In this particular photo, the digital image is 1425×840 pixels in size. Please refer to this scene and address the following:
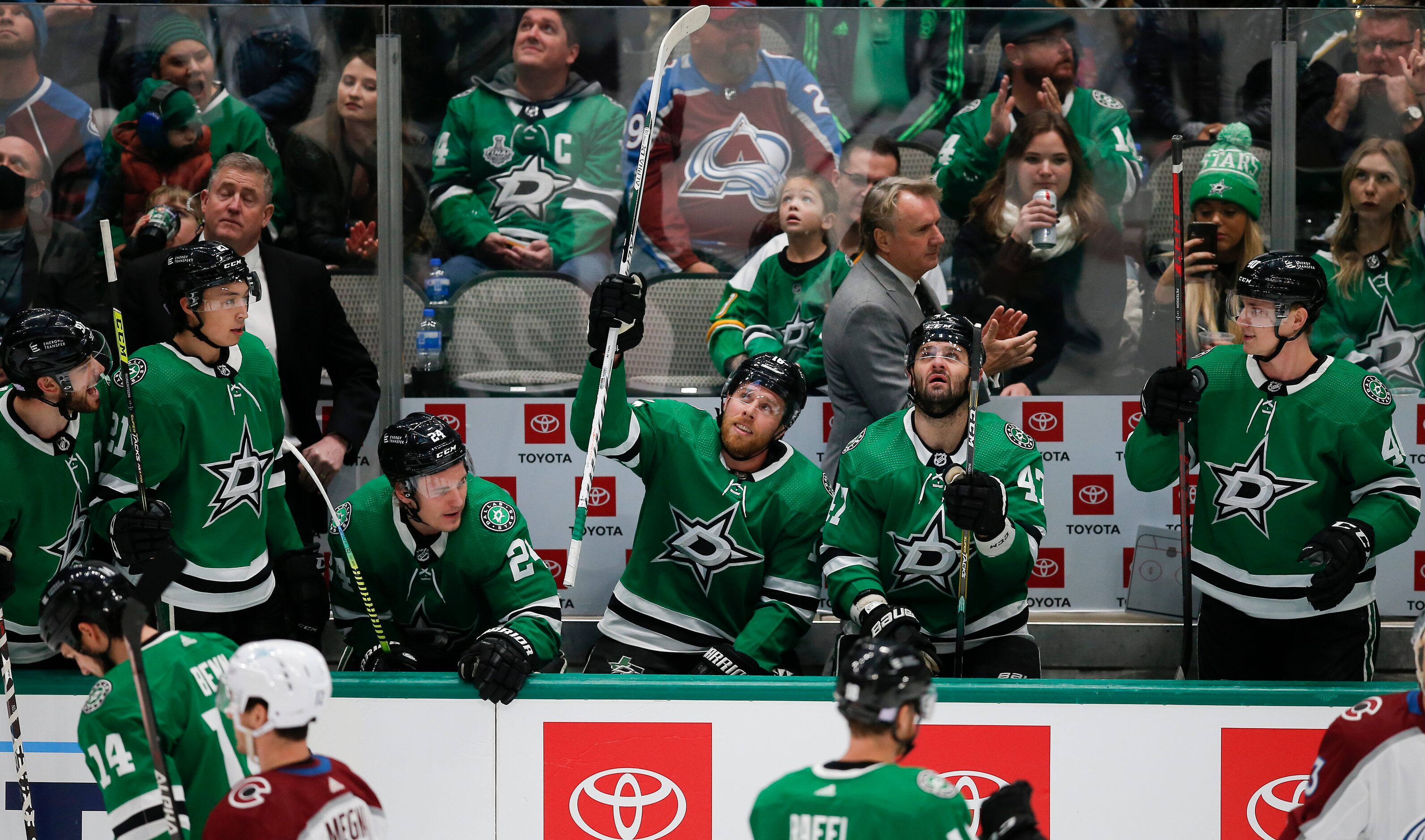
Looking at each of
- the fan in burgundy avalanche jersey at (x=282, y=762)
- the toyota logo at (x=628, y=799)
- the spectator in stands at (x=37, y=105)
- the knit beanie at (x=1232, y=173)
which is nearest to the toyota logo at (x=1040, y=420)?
the knit beanie at (x=1232, y=173)

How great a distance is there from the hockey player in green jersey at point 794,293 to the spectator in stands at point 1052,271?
470mm

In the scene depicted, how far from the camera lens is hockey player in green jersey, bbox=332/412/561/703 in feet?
13.1

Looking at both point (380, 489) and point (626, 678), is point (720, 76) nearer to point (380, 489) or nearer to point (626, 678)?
point (380, 489)

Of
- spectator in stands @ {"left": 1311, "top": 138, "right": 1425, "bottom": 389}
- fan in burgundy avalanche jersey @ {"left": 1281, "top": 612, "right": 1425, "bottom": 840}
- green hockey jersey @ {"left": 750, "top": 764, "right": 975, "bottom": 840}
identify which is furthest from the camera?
spectator in stands @ {"left": 1311, "top": 138, "right": 1425, "bottom": 389}

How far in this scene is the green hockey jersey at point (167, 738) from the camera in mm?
2857

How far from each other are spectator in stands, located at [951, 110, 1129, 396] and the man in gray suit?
239mm

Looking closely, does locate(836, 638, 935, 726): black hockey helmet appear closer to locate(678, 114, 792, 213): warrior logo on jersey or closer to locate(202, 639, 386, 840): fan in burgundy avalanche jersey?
locate(202, 639, 386, 840): fan in burgundy avalanche jersey

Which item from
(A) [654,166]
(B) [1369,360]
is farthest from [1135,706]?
(A) [654,166]

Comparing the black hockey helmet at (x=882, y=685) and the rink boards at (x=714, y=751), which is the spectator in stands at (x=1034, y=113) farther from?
the black hockey helmet at (x=882, y=685)

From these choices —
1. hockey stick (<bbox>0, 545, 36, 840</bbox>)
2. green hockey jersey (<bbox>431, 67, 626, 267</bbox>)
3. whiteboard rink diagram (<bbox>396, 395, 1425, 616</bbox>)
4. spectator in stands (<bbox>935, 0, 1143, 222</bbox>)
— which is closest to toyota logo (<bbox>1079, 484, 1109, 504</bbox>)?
whiteboard rink diagram (<bbox>396, 395, 1425, 616</bbox>)

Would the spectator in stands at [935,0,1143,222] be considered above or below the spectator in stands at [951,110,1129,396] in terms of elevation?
above

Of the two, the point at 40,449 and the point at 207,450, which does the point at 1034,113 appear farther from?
the point at 40,449

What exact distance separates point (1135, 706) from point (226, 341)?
8.76ft

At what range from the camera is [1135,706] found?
139 inches
